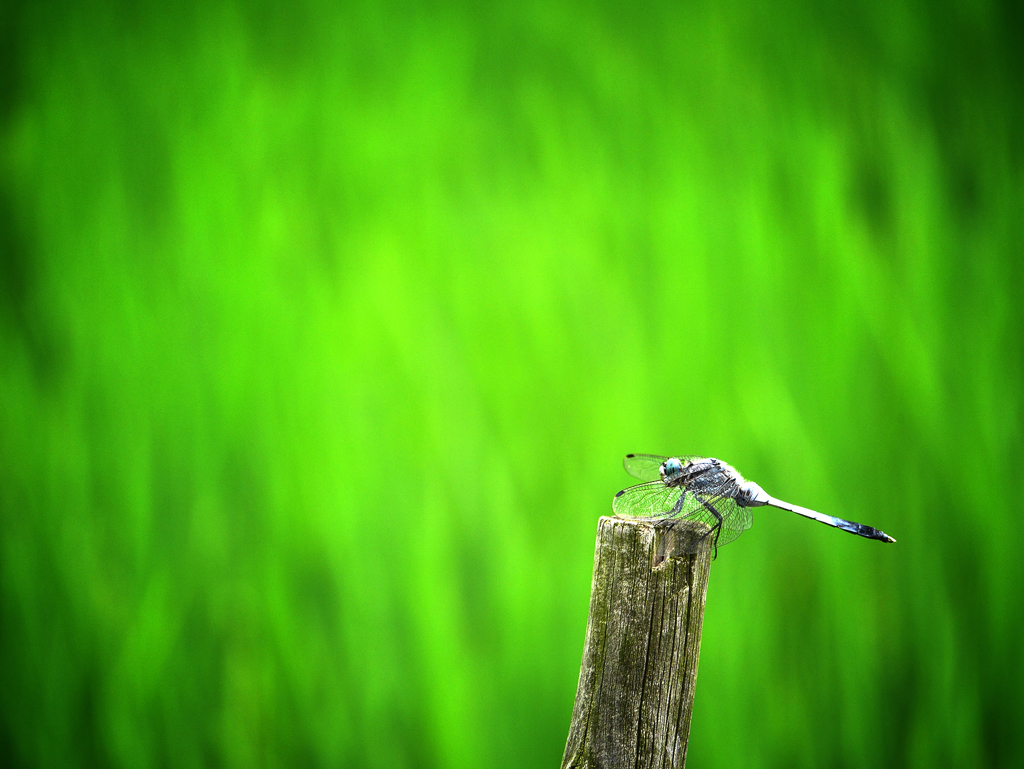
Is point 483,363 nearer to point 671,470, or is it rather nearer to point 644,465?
point 644,465

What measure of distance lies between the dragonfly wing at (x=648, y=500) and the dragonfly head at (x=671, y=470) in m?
0.02

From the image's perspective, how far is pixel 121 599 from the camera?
93.2 inches

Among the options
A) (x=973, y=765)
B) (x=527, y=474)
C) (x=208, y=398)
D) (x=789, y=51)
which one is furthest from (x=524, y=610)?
(x=789, y=51)

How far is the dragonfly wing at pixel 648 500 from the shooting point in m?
1.16

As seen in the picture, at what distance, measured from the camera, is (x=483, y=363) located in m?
2.63

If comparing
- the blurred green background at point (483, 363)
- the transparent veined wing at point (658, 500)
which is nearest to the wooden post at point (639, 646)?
the transparent veined wing at point (658, 500)

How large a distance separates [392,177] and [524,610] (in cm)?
192

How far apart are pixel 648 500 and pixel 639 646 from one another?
0.93 feet

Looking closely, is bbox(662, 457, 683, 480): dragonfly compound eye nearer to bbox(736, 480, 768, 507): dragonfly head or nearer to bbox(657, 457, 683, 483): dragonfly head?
bbox(657, 457, 683, 483): dragonfly head

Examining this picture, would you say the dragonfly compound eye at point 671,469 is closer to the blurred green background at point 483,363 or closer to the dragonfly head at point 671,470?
the dragonfly head at point 671,470

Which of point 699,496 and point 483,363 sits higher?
point 483,363

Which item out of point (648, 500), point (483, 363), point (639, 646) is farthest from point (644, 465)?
point (483, 363)

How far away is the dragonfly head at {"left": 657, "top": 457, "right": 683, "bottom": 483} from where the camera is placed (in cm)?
116

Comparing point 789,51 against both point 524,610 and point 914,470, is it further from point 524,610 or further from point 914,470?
point 524,610
